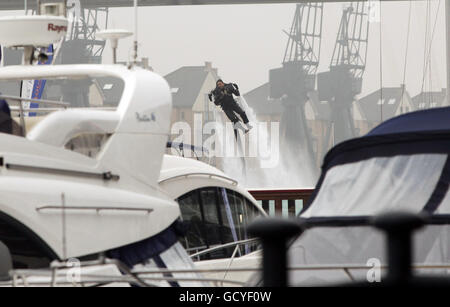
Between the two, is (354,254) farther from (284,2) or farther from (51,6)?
(284,2)

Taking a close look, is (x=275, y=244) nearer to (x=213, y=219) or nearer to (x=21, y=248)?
(x=21, y=248)

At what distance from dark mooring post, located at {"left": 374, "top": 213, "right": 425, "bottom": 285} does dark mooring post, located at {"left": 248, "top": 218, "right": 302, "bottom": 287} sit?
135 millimetres

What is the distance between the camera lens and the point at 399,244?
4.74 feet

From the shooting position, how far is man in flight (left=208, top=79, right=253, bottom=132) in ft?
52.7

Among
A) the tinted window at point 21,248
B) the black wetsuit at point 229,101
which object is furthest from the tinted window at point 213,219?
the black wetsuit at point 229,101

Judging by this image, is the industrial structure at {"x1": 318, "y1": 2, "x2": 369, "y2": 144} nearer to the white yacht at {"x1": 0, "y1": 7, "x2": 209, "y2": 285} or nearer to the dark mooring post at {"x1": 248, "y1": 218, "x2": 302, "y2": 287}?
the white yacht at {"x1": 0, "y1": 7, "x2": 209, "y2": 285}

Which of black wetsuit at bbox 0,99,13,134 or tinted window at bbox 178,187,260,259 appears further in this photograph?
tinted window at bbox 178,187,260,259

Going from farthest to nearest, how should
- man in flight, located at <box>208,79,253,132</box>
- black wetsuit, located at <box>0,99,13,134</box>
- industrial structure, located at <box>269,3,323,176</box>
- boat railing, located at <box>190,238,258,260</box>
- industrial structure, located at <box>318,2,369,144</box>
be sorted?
industrial structure, located at <box>318,2,369,144</box>, industrial structure, located at <box>269,3,323,176</box>, man in flight, located at <box>208,79,253,132</box>, boat railing, located at <box>190,238,258,260</box>, black wetsuit, located at <box>0,99,13,134</box>

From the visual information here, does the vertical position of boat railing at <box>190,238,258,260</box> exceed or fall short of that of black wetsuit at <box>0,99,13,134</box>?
it falls short

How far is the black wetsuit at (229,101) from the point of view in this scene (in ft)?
52.8

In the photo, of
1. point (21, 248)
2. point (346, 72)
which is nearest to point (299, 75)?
point (346, 72)

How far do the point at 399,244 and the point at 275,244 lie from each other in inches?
6.8

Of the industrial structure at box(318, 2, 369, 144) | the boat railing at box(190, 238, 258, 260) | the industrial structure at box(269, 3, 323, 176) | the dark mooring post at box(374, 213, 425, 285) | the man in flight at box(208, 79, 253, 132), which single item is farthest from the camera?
the industrial structure at box(318, 2, 369, 144)

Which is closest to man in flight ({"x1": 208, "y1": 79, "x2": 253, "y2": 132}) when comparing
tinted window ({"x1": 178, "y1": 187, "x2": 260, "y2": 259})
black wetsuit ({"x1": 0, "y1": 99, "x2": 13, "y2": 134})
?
tinted window ({"x1": 178, "y1": 187, "x2": 260, "y2": 259})
